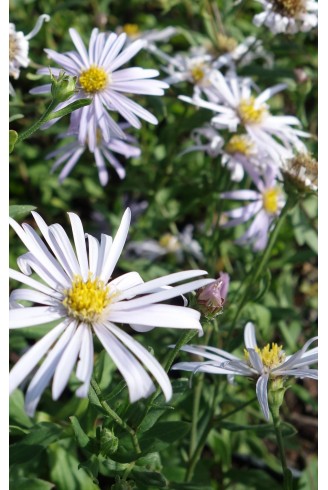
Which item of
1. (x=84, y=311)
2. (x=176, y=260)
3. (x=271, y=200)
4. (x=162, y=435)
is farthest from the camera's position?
(x=176, y=260)

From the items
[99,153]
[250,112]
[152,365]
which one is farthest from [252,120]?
[152,365]

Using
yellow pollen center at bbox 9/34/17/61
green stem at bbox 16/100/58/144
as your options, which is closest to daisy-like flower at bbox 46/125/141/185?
yellow pollen center at bbox 9/34/17/61

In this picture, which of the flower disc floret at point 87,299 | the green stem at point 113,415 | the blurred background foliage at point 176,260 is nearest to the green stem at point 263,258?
the blurred background foliage at point 176,260

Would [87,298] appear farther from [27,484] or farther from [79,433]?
[27,484]

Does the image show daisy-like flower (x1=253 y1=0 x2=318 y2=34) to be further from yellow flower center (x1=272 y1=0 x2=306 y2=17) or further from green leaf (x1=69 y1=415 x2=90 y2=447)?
green leaf (x1=69 y1=415 x2=90 y2=447)

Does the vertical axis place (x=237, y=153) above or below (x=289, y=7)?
below

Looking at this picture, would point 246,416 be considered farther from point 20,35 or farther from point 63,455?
point 20,35

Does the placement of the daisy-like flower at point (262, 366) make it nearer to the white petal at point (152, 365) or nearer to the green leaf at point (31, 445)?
the white petal at point (152, 365)
